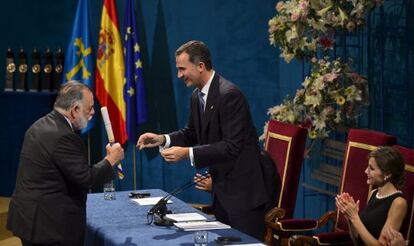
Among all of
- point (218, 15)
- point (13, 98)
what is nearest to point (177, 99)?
point (218, 15)

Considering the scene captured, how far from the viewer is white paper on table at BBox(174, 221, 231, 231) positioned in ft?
13.7

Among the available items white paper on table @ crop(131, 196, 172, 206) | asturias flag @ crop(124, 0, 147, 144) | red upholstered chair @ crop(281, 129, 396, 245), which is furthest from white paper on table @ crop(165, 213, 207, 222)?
asturias flag @ crop(124, 0, 147, 144)

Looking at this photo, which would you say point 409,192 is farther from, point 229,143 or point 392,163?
A: point 229,143

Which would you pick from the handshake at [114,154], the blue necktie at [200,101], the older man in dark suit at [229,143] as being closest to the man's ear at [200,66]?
the older man in dark suit at [229,143]

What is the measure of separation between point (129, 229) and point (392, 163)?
4.54ft

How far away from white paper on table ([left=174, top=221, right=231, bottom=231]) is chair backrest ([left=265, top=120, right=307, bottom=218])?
4.03 ft

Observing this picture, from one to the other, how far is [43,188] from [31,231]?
0.68ft

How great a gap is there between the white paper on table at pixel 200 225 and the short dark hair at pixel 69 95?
2.73ft

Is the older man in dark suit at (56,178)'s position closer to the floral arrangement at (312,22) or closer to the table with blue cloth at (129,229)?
the table with blue cloth at (129,229)

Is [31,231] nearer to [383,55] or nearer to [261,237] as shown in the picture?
[261,237]

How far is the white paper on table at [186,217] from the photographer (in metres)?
4.38

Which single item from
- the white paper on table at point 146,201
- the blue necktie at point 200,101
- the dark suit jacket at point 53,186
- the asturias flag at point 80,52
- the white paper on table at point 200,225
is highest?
the asturias flag at point 80,52

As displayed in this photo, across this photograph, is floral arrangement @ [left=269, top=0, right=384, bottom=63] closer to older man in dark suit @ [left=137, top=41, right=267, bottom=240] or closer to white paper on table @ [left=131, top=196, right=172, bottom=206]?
older man in dark suit @ [left=137, top=41, right=267, bottom=240]

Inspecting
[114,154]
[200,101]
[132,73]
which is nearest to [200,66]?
[200,101]
